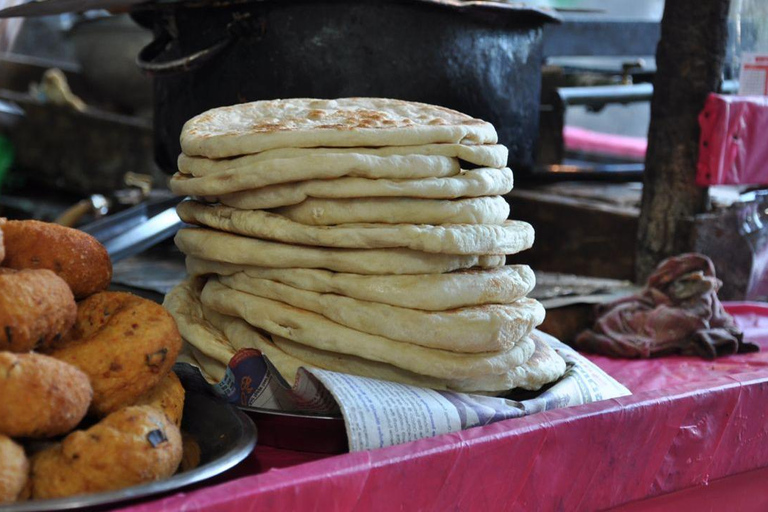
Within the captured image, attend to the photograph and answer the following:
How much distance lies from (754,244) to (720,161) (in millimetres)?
320

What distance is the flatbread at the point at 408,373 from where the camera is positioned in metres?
1.51

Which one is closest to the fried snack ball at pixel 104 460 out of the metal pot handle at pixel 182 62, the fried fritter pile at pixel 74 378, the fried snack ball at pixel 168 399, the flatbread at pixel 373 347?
the fried fritter pile at pixel 74 378

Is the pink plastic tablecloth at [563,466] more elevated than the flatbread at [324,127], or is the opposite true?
the flatbread at [324,127]

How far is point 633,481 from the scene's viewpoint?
152 cm

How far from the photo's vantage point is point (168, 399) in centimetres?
130

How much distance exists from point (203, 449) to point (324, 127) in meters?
0.61

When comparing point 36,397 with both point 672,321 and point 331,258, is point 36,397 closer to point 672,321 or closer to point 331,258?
point 331,258

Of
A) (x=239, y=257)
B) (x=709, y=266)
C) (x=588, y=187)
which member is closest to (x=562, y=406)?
(x=239, y=257)

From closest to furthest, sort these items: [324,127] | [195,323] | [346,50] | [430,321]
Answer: [430,321] → [324,127] → [195,323] → [346,50]

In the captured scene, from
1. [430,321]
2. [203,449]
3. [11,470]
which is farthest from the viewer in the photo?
[430,321]

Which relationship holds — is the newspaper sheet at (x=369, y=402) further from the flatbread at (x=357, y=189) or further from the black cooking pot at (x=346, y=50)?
the black cooking pot at (x=346, y=50)

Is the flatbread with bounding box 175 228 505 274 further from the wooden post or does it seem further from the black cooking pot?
the wooden post

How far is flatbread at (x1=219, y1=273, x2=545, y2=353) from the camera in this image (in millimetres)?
1427

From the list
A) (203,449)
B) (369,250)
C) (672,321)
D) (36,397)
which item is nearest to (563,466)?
(369,250)
